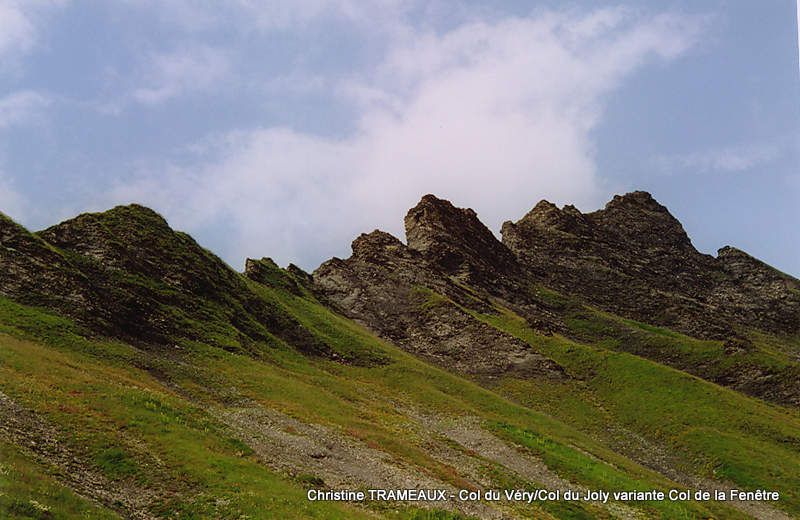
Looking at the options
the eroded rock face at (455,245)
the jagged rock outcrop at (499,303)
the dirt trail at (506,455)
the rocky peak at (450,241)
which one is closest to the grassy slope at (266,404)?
the dirt trail at (506,455)

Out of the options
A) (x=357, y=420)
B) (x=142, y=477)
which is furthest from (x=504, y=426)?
(x=142, y=477)

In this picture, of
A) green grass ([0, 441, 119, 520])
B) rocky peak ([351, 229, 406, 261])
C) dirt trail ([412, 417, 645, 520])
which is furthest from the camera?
rocky peak ([351, 229, 406, 261])

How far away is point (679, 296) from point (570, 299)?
44835 mm

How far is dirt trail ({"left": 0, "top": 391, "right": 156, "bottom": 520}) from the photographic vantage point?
30275 millimetres

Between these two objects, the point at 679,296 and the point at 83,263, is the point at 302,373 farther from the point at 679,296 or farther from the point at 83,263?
the point at 679,296

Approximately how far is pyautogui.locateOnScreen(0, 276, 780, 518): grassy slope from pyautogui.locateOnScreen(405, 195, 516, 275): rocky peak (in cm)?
6516

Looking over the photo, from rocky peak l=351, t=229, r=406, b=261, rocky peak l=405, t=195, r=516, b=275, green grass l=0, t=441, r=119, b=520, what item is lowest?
green grass l=0, t=441, r=119, b=520

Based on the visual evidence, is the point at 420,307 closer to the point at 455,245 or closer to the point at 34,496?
the point at 455,245

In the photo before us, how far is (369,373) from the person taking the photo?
90.6 meters

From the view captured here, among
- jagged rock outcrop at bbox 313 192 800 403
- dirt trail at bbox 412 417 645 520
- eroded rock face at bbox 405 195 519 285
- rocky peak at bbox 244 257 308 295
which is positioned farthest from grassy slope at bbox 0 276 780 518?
eroded rock face at bbox 405 195 519 285

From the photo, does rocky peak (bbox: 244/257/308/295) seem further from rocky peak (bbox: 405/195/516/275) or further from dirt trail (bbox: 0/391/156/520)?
dirt trail (bbox: 0/391/156/520)

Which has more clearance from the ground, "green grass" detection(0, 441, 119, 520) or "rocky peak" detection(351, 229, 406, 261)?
"rocky peak" detection(351, 229, 406, 261)

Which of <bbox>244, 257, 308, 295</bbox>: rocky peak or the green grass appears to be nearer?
the green grass

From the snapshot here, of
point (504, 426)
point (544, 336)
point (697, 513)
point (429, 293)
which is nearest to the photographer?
point (697, 513)
